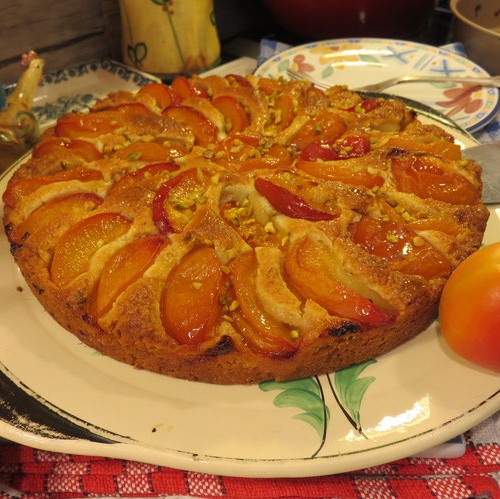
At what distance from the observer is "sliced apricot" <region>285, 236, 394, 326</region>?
1720 mm

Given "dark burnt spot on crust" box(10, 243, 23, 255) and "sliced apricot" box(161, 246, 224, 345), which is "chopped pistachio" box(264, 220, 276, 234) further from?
"dark burnt spot on crust" box(10, 243, 23, 255)

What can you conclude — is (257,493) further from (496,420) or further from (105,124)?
(105,124)

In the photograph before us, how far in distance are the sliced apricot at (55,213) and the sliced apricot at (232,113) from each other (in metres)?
0.79

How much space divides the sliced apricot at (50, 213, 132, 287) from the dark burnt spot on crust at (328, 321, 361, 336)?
88 cm

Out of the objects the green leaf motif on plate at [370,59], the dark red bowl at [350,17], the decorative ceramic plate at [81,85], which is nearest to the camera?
the decorative ceramic plate at [81,85]

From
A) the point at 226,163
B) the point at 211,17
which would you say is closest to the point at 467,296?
the point at 226,163

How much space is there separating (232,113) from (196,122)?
0.61 ft

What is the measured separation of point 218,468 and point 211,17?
10.7 ft

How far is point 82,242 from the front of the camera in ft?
6.47

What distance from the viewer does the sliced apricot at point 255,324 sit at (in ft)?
5.46

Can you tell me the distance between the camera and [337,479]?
1.66 metres

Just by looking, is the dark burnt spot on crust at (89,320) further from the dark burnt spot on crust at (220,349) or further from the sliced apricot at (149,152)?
the sliced apricot at (149,152)

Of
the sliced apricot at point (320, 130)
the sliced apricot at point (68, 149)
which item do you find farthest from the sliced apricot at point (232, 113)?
the sliced apricot at point (68, 149)

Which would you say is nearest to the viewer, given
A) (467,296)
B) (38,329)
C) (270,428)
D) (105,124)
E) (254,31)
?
(270,428)
